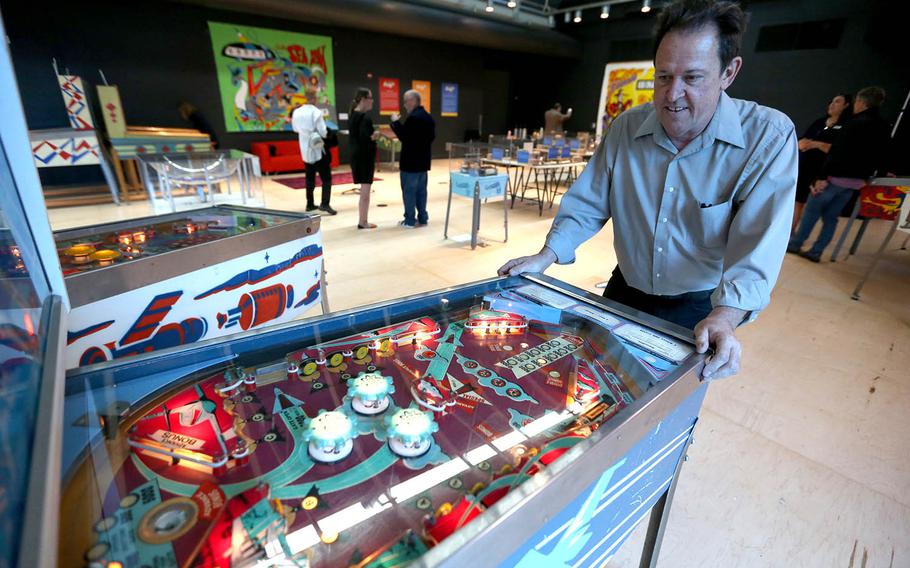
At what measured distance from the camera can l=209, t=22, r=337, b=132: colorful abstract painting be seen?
25.1 feet

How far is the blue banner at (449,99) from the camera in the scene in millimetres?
10953

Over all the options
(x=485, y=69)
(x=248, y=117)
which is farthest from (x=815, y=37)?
(x=248, y=117)

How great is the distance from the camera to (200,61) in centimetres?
740

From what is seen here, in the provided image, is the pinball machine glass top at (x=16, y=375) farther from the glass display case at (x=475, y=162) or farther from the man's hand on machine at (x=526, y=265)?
the glass display case at (x=475, y=162)

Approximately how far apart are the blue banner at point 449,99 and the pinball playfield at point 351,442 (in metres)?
11.0

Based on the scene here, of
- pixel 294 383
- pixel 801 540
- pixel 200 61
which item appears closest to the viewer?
pixel 294 383

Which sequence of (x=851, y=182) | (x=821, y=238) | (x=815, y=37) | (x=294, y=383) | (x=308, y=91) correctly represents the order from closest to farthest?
(x=294, y=383) → (x=851, y=182) → (x=821, y=238) → (x=815, y=37) → (x=308, y=91)

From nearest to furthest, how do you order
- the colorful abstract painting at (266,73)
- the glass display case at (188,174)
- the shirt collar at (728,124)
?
the shirt collar at (728,124) → the glass display case at (188,174) → the colorful abstract painting at (266,73)

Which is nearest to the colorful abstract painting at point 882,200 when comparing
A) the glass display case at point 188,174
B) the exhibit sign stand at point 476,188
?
the exhibit sign stand at point 476,188

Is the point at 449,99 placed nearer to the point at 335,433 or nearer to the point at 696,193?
the point at 696,193

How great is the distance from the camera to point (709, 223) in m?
1.20

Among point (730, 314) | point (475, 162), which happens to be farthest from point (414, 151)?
point (730, 314)

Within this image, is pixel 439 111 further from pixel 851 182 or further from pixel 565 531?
pixel 565 531

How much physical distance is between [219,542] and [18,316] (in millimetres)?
529
